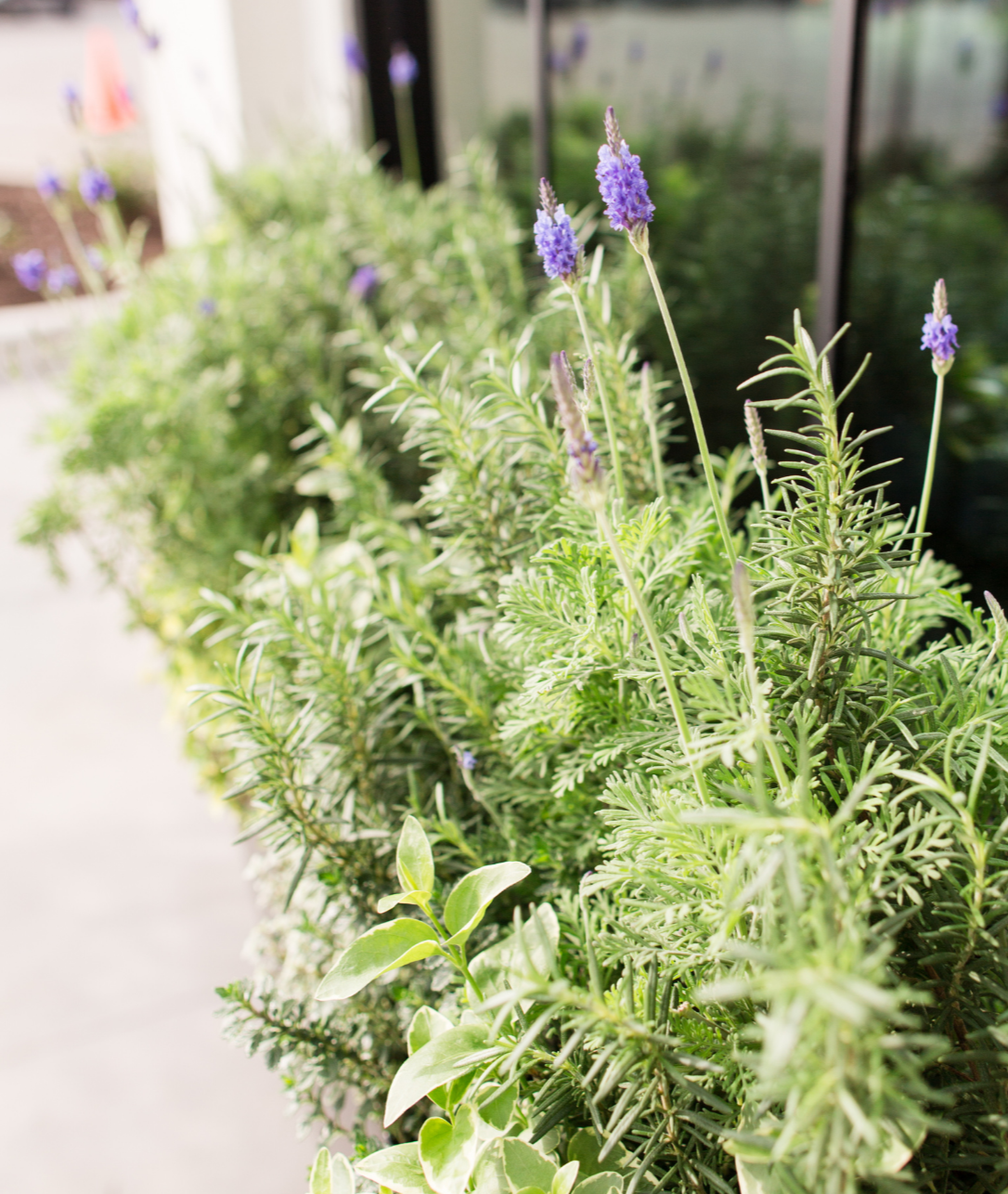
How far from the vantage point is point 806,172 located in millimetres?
1801

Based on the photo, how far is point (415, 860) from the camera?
75cm

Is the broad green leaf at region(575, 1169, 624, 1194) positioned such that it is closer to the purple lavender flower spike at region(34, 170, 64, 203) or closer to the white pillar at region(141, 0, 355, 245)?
the purple lavender flower spike at region(34, 170, 64, 203)

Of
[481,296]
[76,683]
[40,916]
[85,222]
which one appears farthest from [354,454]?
[85,222]

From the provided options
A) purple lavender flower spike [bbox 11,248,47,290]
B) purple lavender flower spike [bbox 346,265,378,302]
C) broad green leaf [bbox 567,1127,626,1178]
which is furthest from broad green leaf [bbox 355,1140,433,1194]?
purple lavender flower spike [bbox 11,248,47,290]

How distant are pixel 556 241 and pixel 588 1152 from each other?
0.66m

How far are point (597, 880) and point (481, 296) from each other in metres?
1.18

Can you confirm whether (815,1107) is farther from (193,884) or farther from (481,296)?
(193,884)

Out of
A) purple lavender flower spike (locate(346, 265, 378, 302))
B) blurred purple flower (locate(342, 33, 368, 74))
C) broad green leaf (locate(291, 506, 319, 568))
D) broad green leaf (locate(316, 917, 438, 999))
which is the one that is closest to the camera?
broad green leaf (locate(316, 917, 438, 999))

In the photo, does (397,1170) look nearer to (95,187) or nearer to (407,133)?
(95,187)

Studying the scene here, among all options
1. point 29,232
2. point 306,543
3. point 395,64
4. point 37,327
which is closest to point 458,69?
point 395,64

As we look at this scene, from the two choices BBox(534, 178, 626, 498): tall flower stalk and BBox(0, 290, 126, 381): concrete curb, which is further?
BBox(0, 290, 126, 381): concrete curb

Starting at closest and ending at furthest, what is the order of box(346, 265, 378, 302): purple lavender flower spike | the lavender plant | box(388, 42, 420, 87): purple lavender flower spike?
1. the lavender plant
2. box(346, 265, 378, 302): purple lavender flower spike
3. box(388, 42, 420, 87): purple lavender flower spike

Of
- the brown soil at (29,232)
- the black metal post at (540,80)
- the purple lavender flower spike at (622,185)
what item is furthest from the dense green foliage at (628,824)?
the brown soil at (29,232)

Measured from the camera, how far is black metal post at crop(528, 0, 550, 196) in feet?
7.70
